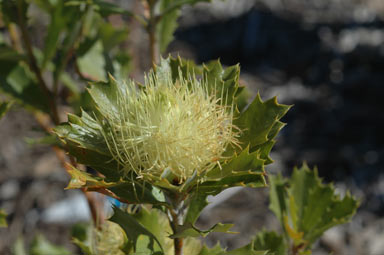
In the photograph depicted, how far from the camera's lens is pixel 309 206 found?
1.55 metres

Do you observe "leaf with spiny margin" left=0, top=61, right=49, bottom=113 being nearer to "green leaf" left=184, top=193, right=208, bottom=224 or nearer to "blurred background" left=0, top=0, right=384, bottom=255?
"blurred background" left=0, top=0, right=384, bottom=255

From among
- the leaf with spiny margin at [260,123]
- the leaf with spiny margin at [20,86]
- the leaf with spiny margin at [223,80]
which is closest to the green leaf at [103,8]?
the leaf with spiny margin at [20,86]

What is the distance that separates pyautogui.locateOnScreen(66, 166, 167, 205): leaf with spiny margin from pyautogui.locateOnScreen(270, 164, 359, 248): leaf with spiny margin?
583 millimetres

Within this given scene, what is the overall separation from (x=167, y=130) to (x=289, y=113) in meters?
3.26

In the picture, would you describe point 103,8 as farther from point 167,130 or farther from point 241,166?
point 241,166

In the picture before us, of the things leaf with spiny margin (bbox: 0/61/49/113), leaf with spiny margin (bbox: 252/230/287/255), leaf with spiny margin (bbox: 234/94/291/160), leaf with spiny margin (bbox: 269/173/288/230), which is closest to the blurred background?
leaf with spiny margin (bbox: 0/61/49/113)

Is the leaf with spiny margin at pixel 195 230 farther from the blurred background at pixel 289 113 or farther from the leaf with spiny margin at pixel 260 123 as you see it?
the blurred background at pixel 289 113

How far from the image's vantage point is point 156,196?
1042 millimetres

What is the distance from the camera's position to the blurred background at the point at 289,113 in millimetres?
3270

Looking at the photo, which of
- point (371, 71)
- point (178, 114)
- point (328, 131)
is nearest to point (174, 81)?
point (178, 114)

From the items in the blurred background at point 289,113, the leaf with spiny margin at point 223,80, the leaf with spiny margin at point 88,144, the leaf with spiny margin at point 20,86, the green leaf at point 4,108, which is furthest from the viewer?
the blurred background at point 289,113

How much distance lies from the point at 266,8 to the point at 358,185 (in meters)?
2.60

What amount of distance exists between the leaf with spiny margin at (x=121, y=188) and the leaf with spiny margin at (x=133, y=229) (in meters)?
0.07

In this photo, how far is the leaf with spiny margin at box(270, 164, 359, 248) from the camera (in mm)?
1493
